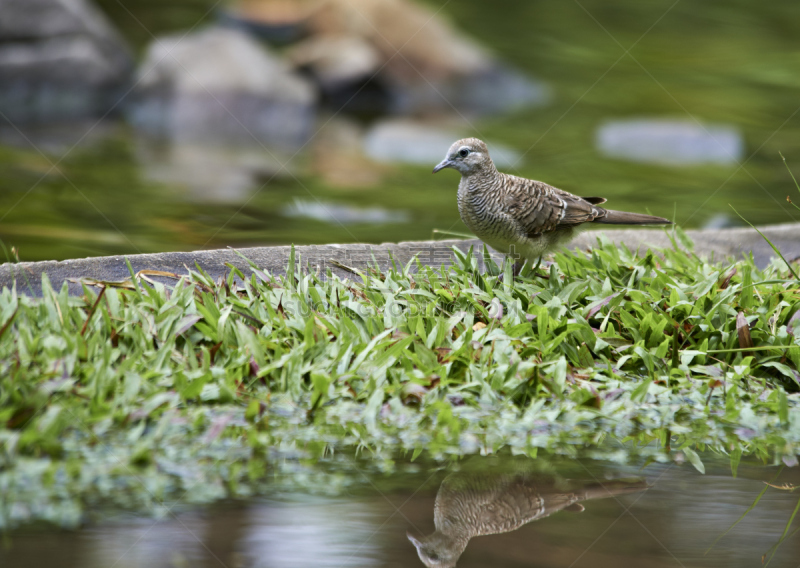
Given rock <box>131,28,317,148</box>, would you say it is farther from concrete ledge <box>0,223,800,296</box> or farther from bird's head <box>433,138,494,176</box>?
bird's head <box>433,138,494,176</box>

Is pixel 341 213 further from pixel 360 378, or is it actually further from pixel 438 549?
pixel 438 549

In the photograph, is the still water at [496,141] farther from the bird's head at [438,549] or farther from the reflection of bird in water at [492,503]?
the bird's head at [438,549]

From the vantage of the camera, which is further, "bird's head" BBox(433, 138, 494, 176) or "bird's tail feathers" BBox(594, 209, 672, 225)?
"bird's tail feathers" BBox(594, 209, 672, 225)

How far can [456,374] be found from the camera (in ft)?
10.5

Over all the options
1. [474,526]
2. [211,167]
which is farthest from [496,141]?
[474,526]

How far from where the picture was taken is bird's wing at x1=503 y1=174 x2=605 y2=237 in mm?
3850

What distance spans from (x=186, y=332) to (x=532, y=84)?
10.2m

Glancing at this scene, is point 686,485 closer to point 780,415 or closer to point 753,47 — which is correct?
point 780,415

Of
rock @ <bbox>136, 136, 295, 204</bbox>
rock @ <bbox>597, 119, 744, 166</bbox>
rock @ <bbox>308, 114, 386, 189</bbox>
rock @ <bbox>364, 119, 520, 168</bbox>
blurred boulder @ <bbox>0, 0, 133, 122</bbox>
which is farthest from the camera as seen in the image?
blurred boulder @ <bbox>0, 0, 133, 122</bbox>

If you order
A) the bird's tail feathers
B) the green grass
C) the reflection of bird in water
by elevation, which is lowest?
the reflection of bird in water

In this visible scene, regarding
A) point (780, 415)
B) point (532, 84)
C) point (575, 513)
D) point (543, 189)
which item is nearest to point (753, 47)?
point (532, 84)

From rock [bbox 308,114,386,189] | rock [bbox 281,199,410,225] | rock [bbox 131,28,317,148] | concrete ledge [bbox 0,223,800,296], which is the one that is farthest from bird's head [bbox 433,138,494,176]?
rock [bbox 131,28,317,148]

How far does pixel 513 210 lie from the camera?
3.83 meters

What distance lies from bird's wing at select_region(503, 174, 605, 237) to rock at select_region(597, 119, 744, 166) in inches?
225
